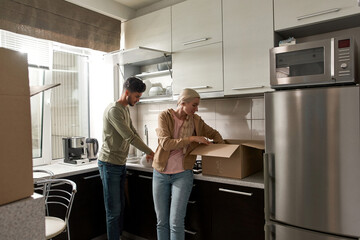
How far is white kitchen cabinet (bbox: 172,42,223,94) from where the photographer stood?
232cm

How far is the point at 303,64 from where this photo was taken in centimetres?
167

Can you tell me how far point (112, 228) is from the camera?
7.70ft

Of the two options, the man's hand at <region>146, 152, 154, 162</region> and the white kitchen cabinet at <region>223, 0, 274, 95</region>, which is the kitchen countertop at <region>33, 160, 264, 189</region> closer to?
the man's hand at <region>146, 152, 154, 162</region>

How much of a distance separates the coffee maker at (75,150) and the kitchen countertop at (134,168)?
0.07 meters

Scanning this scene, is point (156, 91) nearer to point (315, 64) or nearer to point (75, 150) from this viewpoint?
point (75, 150)

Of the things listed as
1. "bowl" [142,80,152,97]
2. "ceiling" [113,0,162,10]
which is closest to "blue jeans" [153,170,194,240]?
"bowl" [142,80,152,97]

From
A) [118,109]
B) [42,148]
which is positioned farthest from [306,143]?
[42,148]

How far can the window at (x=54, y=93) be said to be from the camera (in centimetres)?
270

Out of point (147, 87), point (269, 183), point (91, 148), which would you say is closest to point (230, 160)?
point (269, 183)

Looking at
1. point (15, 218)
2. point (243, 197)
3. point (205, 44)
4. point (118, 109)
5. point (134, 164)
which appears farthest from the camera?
point (134, 164)

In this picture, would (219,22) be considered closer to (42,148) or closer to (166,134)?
(166,134)

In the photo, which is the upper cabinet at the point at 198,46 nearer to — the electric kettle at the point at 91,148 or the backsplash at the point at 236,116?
the backsplash at the point at 236,116

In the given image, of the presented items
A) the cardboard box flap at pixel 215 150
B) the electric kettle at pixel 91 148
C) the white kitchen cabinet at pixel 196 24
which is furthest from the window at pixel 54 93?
the cardboard box flap at pixel 215 150

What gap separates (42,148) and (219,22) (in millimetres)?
2142
